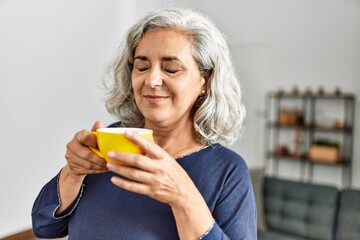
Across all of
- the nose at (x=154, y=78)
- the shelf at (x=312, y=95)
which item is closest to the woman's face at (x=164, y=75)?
the nose at (x=154, y=78)


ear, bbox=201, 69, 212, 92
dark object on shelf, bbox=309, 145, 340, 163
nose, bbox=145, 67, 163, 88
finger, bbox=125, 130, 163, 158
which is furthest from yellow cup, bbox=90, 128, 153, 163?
dark object on shelf, bbox=309, 145, 340, 163

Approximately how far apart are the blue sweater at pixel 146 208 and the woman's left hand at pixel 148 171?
0.12m

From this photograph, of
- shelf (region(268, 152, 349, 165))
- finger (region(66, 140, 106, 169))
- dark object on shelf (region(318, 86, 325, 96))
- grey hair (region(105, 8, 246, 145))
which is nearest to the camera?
finger (region(66, 140, 106, 169))

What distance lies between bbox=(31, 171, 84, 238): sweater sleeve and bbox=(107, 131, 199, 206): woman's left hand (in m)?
0.25

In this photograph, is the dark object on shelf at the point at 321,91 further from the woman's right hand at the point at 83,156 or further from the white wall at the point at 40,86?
the woman's right hand at the point at 83,156

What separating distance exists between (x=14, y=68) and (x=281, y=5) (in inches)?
140

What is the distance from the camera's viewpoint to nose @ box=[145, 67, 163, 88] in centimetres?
61

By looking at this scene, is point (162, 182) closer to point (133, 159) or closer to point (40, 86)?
point (133, 159)

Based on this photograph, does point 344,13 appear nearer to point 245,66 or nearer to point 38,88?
point 245,66

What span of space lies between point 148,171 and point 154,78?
190 millimetres

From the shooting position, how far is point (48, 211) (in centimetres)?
67

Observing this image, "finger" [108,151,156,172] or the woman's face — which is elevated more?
the woman's face

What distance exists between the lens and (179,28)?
2.14ft

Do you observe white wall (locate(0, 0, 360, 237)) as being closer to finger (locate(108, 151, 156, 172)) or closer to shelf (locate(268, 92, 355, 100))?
finger (locate(108, 151, 156, 172))
